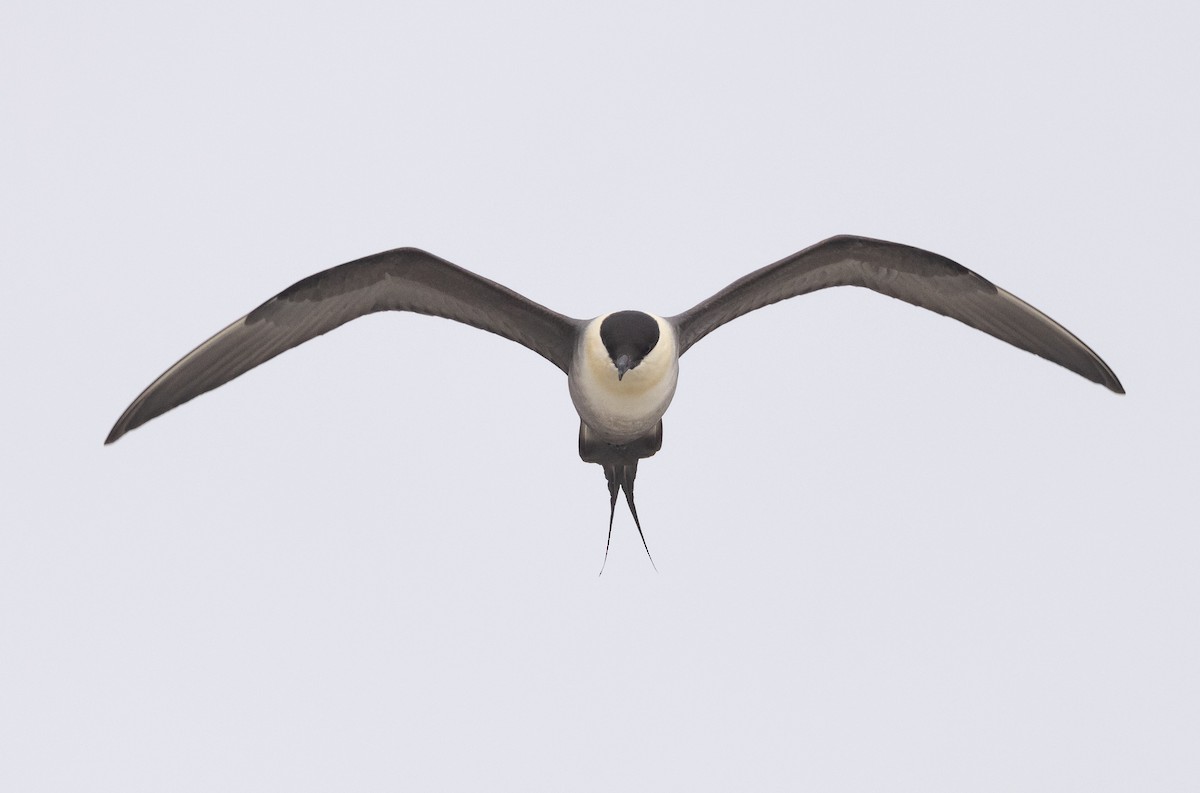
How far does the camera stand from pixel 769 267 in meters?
10.7

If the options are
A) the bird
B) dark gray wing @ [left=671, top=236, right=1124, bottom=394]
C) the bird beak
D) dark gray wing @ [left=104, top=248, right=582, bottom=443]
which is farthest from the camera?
dark gray wing @ [left=671, top=236, right=1124, bottom=394]

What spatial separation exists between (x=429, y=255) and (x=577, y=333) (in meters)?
1.08

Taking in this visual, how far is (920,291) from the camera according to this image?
37.7 ft

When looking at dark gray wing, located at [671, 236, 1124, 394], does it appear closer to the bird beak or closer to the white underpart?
the white underpart

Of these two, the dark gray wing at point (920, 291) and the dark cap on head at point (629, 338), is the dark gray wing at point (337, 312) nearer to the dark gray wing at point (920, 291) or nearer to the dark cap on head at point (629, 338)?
the dark cap on head at point (629, 338)

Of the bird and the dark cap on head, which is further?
the bird

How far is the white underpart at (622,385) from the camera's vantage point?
10.1 meters

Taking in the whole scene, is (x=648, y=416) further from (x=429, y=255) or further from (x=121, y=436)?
(x=121, y=436)

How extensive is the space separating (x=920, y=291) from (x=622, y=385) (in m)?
2.56

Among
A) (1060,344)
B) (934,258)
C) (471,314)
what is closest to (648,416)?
(471,314)

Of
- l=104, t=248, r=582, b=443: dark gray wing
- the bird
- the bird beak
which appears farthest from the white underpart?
l=104, t=248, r=582, b=443: dark gray wing

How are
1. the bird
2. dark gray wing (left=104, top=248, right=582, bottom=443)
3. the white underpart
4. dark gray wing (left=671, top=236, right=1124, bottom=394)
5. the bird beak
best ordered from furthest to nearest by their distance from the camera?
dark gray wing (left=671, top=236, right=1124, bottom=394) → dark gray wing (left=104, top=248, right=582, bottom=443) → the bird → the white underpart → the bird beak

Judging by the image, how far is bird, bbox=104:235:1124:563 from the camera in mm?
10250

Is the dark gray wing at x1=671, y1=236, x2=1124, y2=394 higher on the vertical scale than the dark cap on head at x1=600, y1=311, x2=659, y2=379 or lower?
higher
